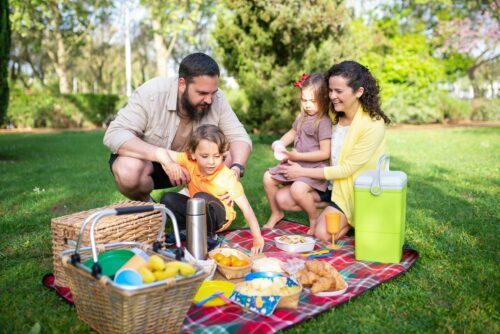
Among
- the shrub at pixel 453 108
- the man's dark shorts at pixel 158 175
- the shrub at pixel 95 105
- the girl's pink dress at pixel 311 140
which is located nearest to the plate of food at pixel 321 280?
the girl's pink dress at pixel 311 140

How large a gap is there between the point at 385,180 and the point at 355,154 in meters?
0.51

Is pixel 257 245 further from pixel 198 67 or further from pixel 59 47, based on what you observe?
pixel 59 47

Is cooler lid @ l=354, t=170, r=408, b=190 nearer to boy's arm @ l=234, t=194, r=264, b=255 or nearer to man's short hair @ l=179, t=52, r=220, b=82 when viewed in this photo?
boy's arm @ l=234, t=194, r=264, b=255

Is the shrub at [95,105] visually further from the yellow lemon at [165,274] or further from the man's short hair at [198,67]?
the yellow lemon at [165,274]

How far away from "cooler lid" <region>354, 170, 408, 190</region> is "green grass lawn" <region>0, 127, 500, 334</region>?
0.56 metres

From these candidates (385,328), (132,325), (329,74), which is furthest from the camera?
(329,74)

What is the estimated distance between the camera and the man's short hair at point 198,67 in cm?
352

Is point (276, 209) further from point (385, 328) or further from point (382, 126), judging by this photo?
point (385, 328)

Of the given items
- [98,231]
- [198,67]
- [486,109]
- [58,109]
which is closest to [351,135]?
[198,67]

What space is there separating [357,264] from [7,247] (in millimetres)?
2606

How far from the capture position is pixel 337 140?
3.98 m

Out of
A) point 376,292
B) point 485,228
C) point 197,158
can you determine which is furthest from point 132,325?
point 485,228

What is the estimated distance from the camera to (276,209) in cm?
425

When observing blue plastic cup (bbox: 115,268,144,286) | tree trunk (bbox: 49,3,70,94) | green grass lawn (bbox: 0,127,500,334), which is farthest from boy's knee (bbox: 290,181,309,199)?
tree trunk (bbox: 49,3,70,94)
